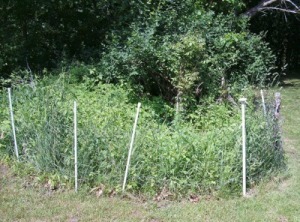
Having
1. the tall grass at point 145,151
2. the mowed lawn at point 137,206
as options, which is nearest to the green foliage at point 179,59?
the tall grass at point 145,151

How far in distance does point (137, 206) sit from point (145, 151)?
0.68 meters

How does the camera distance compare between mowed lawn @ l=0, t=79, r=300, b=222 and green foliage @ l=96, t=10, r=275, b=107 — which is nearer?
mowed lawn @ l=0, t=79, r=300, b=222

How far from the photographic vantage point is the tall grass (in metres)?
4.73

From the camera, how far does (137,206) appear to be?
4.47 m

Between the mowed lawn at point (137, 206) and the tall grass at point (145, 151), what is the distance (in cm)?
21

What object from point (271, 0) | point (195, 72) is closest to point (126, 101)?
point (195, 72)

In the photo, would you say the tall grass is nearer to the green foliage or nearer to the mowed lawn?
the mowed lawn

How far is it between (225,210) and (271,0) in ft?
30.3

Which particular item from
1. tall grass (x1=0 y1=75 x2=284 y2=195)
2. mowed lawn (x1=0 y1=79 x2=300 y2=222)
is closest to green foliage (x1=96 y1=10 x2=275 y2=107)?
tall grass (x1=0 y1=75 x2=284 y2=195)

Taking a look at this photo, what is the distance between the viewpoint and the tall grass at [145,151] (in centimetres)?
473

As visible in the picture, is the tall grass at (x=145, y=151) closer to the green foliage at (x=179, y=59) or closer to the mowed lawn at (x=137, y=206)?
the mowed lawn at (x=137, y=206)

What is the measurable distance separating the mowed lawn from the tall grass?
0.68ft

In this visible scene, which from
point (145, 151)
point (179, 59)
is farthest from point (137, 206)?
point (179, 59)

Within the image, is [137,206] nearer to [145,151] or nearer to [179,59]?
[145,151]
